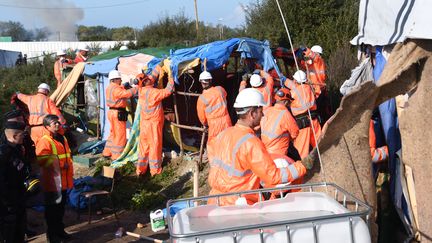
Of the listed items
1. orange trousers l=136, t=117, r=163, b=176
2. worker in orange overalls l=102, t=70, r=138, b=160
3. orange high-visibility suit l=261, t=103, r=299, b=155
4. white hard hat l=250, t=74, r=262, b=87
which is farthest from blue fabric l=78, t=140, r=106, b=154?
orange high-visibility suit l=261, t=103, r=299, b=155

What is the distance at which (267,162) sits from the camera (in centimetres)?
386

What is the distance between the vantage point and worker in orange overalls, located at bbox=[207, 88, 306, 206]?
153 inches

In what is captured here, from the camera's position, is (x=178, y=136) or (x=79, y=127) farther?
(x=79, y=127)

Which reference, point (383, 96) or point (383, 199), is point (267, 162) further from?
point (383, 199)

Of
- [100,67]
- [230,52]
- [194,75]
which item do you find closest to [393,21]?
[230,52]

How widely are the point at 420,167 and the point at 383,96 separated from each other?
2.23 ft

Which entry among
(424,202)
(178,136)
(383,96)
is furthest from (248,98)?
(178,136)

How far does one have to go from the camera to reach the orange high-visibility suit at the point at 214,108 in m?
9.52

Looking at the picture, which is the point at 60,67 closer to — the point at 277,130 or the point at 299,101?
the point at 299,101

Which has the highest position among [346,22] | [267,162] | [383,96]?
[346,22]

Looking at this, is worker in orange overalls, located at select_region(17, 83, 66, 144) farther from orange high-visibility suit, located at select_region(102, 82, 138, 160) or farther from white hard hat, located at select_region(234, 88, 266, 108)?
white hard hat, located at select_region(234, 88, 266, 108)

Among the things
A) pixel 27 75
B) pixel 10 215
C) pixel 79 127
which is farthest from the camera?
pixel 27 75

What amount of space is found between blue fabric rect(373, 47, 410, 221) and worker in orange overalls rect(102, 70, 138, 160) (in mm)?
6475

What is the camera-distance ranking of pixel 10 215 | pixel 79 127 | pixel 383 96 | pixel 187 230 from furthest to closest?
pixel 79 127
pixel 10 215
pixel 383 96
pixel 187 230
